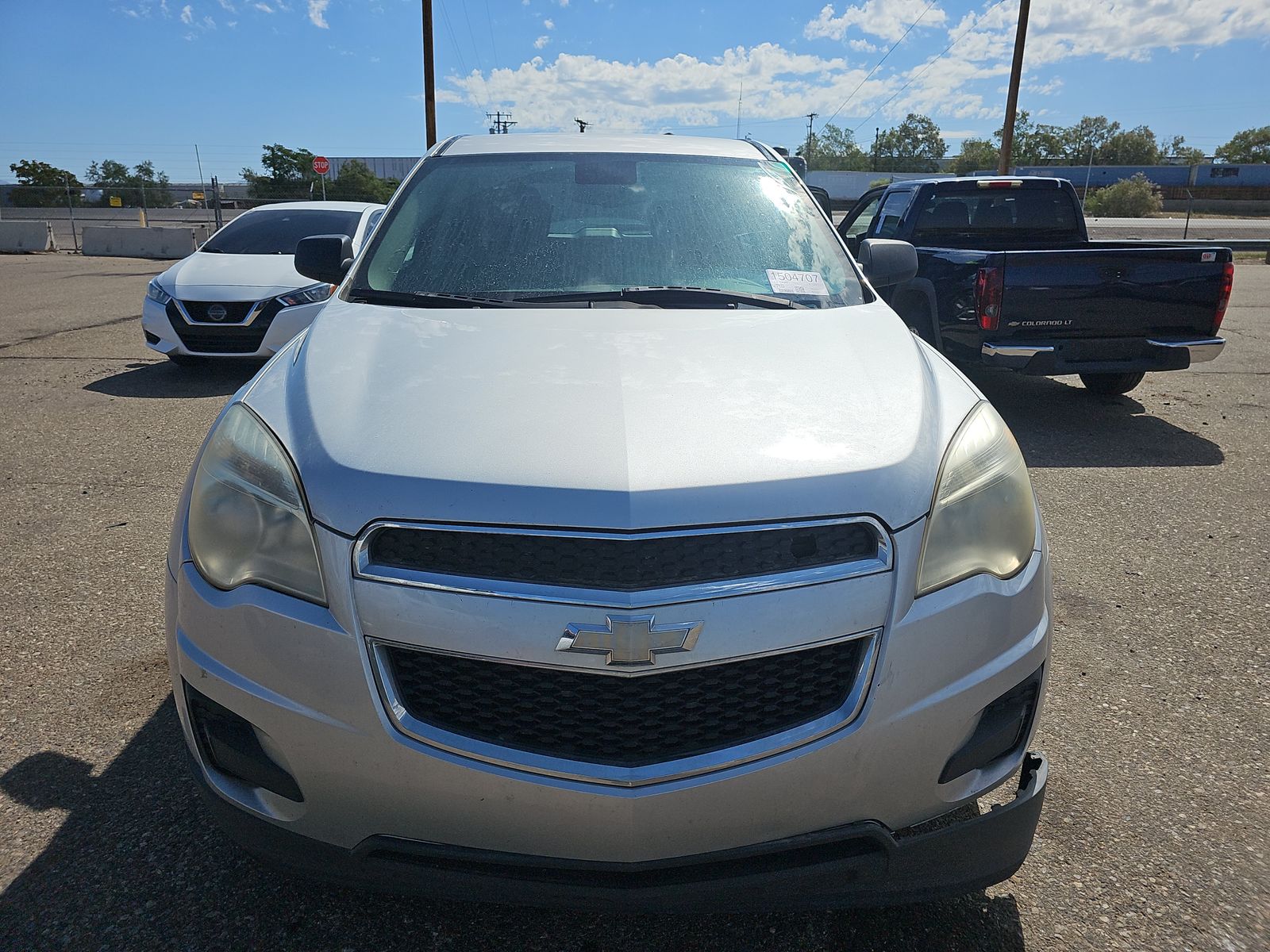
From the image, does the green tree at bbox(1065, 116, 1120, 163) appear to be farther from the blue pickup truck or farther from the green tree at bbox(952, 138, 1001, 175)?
the blue pickup truck

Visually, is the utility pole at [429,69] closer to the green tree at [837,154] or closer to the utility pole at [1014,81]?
the utility pole at [1014,81]

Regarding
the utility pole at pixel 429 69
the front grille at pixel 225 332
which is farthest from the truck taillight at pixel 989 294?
the utility pole at pixel 429 69

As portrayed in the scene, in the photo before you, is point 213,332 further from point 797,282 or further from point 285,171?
point 285,171

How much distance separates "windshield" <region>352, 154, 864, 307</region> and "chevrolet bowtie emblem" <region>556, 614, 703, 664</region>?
1.39 metres

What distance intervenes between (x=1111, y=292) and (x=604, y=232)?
193 inches

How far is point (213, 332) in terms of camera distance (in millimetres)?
8148

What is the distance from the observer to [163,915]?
2.09 m

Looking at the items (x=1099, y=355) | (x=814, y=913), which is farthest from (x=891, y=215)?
(x=814, y=913)

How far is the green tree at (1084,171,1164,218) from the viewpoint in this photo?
5397cm

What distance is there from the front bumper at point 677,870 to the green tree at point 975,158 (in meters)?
90.3

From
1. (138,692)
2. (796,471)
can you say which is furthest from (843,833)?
(138,692)

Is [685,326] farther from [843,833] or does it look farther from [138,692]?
[138,692]

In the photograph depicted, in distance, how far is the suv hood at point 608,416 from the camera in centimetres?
171

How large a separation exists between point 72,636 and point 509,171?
2.32m
